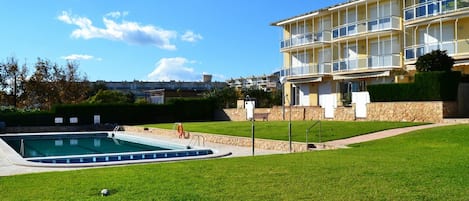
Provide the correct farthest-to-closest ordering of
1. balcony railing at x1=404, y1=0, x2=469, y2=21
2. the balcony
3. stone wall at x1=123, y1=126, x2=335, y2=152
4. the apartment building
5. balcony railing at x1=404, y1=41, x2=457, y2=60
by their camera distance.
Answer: the balcony → the apartment building → balcony railing at x1=404, y1=41, x2=457, y2=60 → balcony railing at x1=404, y1=0, x2=469, y2=21 → stone wall at x1=123, y1=126, x2=335, y2=152

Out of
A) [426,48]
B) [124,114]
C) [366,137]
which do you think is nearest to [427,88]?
[366,137]

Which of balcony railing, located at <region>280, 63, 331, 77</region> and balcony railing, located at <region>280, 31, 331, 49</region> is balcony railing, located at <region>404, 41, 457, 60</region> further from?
balcony railing, located at <region>280, 31, 331, 49</region>

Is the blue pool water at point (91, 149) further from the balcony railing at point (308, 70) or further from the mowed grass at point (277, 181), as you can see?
the balcony railing at point (308, 70)

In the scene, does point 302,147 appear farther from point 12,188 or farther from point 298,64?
point 298,64

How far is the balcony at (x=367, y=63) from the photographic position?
3706 cm

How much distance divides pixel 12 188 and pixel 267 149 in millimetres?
13153

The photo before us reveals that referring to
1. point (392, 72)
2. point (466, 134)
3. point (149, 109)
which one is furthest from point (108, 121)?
point (466, 134)

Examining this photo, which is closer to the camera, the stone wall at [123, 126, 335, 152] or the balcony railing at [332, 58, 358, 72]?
the stone wall at [123, 126, 335, 152]

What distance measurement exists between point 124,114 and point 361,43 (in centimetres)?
2228

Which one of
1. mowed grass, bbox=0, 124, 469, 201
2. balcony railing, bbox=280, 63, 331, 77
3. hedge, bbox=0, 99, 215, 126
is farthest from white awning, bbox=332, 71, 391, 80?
mowed grass, bbox=0, 124, 469, 201

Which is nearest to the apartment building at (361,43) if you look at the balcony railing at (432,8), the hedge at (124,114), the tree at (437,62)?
the balcony railing at (432,8)

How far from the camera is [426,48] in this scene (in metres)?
34.2

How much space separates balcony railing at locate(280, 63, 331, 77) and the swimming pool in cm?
1877

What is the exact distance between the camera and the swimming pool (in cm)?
1705
